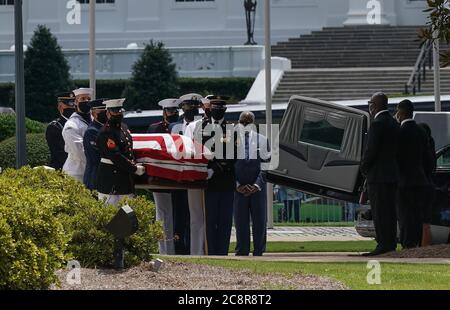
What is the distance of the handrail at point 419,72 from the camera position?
4362 centimetres

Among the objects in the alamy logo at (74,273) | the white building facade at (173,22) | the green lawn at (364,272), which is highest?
the white building facade at (173,22)

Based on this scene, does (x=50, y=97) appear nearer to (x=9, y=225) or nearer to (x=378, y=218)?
(x=378, y=218)

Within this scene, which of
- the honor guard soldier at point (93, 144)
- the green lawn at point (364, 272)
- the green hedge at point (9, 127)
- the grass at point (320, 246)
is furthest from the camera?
the green hedge at point (9, 127)

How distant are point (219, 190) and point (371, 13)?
1481 inches

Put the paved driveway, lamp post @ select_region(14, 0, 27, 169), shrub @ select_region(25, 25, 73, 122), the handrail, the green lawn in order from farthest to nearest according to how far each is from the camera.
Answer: shrub @ select_region(25, 25, 73, 122) < the handrail < the paved driveway < lamp post @ select_region(14, 0, 27, 169) < the green lawn

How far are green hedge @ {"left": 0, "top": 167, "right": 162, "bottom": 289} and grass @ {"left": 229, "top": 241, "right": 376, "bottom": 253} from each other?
6.35 m

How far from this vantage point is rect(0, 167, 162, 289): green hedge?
452 inches

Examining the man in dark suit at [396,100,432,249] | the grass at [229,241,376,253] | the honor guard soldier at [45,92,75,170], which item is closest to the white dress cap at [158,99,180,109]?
the honor guard soldier at [45,92,75,170]

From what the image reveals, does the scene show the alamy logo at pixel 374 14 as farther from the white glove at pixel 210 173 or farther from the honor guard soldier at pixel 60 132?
the white glove at pixel 210 173

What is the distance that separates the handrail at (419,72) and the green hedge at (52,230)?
28.6 metres

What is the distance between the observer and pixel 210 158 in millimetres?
18141

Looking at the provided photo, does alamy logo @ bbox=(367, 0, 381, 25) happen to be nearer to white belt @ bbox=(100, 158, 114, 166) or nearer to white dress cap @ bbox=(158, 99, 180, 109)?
white dress cap @ bbox=(158, 99, 180, 109)

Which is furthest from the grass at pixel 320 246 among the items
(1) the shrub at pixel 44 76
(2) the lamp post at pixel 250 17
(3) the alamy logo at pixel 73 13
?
(3) the alamy logo at pixel 73 13

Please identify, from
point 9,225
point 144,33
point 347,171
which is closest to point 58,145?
point 347,171
